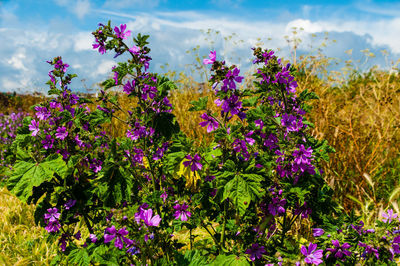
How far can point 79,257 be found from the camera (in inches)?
76.1

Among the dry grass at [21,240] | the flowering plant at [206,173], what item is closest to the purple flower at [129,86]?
the flowering plant at [206,173]

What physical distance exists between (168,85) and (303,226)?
2.28 meters

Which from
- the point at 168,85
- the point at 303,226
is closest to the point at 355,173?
the point at 303,226

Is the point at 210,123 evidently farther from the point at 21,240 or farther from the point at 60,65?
the point at 21,240

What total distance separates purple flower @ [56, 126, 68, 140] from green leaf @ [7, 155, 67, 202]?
0.16 meters

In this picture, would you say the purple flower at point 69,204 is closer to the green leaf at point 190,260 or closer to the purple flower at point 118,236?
the purple flower at point 118,236

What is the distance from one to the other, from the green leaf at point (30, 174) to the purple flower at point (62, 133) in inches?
6.2

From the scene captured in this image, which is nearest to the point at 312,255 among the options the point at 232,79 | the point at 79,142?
the point at 232,79

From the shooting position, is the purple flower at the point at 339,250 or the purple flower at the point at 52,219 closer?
the purple flower at the point at 339,250

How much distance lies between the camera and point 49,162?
1.93 meters

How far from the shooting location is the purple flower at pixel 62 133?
81.0 inches

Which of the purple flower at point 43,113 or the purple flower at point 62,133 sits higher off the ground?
the purple flower at point 43,113

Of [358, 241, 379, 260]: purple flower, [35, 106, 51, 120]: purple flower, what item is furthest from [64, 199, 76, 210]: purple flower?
[358, 241, 379, 260]: purple flower

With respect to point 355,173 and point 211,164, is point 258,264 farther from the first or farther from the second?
point 355,173
